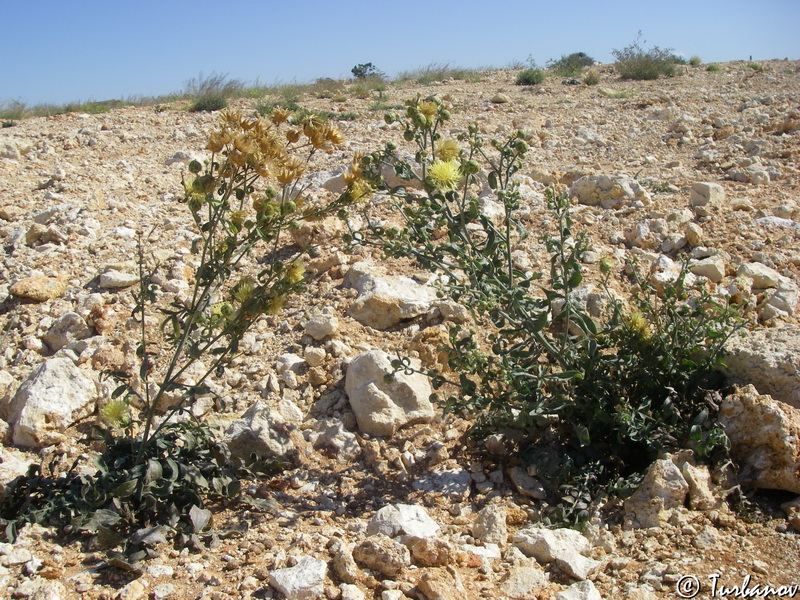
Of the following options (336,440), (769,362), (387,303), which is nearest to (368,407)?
(336,440)

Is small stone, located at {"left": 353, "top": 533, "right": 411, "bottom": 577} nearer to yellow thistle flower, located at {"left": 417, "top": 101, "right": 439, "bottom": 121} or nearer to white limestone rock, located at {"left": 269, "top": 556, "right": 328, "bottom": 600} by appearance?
white limestone rock, located at {"left": 269, "top": 556, "right": 328, "bottom": 600}

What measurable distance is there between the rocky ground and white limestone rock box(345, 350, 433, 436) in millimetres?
14

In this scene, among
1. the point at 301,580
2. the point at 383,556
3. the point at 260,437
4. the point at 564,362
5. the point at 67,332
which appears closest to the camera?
the point at 301,580

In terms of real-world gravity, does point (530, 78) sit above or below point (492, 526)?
above

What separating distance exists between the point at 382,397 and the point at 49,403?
4.71ft

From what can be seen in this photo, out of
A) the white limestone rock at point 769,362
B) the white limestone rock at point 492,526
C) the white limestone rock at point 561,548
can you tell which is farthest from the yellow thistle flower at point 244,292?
the white limestone rock at point 769,362

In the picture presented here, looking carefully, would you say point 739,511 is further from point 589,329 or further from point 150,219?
point 150,219

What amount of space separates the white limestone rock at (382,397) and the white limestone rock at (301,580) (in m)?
1.00

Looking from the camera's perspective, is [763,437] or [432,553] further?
[763,437]

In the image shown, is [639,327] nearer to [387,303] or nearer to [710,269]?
[387,303]

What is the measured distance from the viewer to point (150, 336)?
3418 millimetres

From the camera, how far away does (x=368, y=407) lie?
9.55 ft
